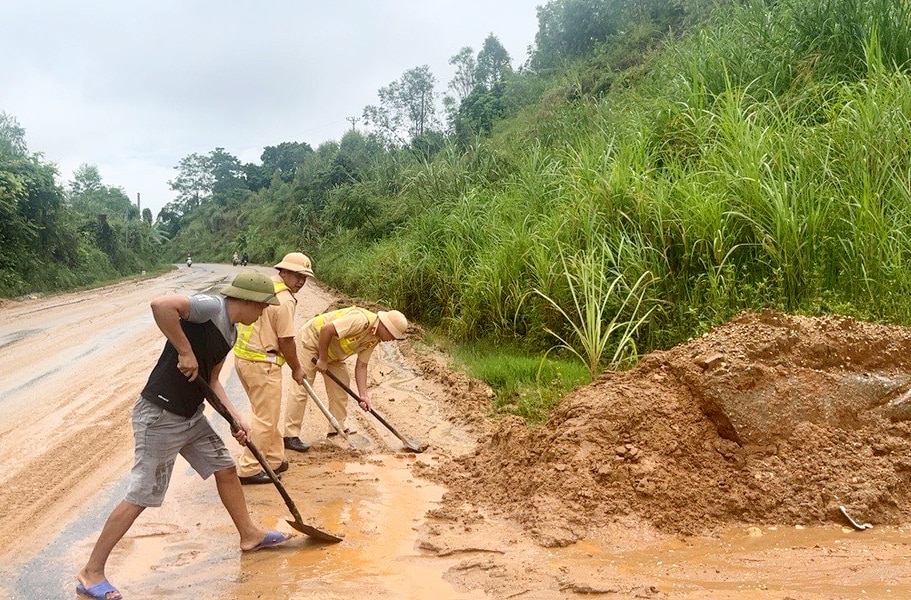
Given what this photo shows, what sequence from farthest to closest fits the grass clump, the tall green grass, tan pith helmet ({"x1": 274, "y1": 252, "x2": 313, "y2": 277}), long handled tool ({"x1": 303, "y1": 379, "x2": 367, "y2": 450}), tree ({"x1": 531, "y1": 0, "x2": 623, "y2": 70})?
tree ({"x1": 531, "y1": 0, "x2": 623, "y2": 70}) < the grass clump < long handled tool ({"x1": 303, "y1": 379, "x2": 367, "y2": 450}) < the tall green grass < tan pith helmet ({"x1": 274, "y1": 252, "x2": 313, "y2": 277})

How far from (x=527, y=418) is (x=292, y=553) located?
2.42 metres

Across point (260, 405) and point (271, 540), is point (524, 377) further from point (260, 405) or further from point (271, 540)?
point (271, 540)

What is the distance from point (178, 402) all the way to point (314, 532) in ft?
3.40

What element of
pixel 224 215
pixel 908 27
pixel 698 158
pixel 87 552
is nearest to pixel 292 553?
pixel 87 552

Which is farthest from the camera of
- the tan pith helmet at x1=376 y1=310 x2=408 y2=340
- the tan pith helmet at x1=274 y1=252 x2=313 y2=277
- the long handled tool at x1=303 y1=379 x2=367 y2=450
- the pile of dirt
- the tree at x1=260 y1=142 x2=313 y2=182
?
the tree at x1=260 y1=142 x2=313 y2=182

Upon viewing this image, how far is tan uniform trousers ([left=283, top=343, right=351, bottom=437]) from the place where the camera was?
5.60 meters

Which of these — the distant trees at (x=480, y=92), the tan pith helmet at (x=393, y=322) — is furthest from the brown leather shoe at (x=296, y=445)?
the distant trees at (x=480, y=92)

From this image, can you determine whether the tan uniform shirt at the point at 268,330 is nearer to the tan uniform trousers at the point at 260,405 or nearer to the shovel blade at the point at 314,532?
the tan uniform trousers at the point at 260,405

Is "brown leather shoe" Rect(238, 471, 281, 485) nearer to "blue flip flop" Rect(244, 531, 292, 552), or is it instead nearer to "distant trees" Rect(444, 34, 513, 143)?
"blue flip flop" Rect(244, 531, 292, 552)

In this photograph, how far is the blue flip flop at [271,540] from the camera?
364 cm

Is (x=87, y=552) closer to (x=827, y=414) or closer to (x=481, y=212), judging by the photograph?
(x=827, y=414)

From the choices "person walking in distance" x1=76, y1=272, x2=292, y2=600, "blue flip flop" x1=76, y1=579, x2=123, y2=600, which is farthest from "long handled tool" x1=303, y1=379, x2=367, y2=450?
"blue flip flop" x1=76, y1=579, x2=123, y2=600

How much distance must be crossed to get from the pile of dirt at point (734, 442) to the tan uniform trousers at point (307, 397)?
1.84 metres

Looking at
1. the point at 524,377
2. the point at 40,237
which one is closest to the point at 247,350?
the point at 524,377
